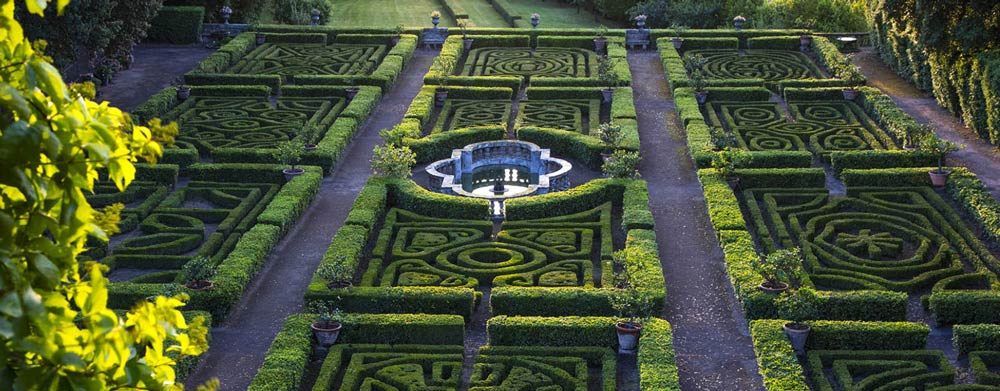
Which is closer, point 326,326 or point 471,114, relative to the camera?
point 326,326

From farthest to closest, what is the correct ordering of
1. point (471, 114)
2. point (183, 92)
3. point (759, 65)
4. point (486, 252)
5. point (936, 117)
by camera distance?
point (759, 65), point (183, 92), point (936, 117), point (471, 114), point (486, 252)

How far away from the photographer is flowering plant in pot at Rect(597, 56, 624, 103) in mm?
38750

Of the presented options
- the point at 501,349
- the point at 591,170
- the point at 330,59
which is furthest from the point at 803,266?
the point at 330,59

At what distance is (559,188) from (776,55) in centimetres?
1849

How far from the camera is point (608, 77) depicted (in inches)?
1544

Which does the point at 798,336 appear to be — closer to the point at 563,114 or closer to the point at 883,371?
the point at 883,371

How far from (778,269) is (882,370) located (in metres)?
3.13

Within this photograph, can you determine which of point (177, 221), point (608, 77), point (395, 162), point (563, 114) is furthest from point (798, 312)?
point (608, 77)

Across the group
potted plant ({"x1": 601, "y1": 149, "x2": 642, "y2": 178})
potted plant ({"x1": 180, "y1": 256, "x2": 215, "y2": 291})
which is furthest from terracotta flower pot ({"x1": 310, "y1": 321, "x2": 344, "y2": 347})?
potted plant ({"x1": 601, "y1": 149, "x2": 642, "y2": 178})

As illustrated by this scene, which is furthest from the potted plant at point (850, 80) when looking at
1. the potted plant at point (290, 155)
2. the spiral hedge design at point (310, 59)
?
the potted plant at point (290, 155)

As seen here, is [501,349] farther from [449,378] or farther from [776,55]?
[776,55]

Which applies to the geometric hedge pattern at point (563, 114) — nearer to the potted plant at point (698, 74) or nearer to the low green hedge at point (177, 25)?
the potted plant at point (698, 74)

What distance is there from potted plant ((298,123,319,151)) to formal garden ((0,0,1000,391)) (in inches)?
6.7

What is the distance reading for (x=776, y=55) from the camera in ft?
149
